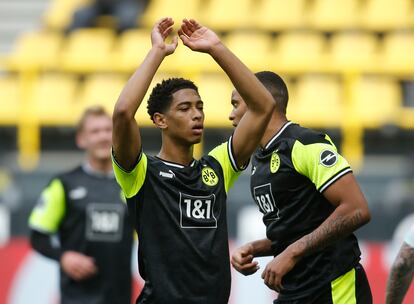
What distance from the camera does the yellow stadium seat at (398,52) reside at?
43.8 feet

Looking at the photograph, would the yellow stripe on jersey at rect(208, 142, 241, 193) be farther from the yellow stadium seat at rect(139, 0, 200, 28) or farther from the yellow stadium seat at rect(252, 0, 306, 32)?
the yellow stadium seat at rect(139, 0, 200, 28)

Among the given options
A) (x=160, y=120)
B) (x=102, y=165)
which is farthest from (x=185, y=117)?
(x=102, y=165)

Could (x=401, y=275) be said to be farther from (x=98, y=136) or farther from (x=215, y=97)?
(x=215, y=97)

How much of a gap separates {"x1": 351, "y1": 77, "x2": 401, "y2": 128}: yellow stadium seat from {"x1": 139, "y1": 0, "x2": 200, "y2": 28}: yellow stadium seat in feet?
10.00

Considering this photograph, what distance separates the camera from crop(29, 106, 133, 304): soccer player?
6.98 m

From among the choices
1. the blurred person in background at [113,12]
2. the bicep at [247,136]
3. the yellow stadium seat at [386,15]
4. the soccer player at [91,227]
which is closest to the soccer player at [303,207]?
the bicep at [247,136]

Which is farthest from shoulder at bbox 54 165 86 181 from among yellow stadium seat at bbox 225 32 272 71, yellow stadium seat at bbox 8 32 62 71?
yellow stadium seat at bbox 8 32 62 71

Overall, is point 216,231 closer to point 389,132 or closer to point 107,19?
point 389,132

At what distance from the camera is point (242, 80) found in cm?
494

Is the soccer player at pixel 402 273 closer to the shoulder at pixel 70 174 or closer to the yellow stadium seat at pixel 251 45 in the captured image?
the shoulder at pixel 70 174

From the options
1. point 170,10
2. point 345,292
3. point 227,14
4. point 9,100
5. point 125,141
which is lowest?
point 345,292

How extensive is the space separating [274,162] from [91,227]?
2302 millimetres

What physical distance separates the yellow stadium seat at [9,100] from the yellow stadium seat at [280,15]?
A: 354 cm

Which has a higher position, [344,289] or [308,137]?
[308,137]
